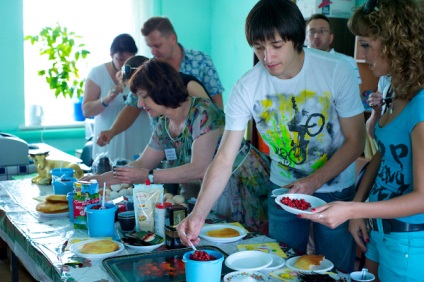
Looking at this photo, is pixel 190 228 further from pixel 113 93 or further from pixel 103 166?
pixel 113 93

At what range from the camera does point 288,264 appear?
5.18ft

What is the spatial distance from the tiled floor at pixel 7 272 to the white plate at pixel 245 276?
6.52ft

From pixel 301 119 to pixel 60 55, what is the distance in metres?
3.78

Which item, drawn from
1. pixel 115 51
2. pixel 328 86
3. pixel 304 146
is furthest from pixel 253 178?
pixel 115 51

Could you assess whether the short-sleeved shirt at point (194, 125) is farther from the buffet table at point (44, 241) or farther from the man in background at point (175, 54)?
the man in background at point (175, 54)

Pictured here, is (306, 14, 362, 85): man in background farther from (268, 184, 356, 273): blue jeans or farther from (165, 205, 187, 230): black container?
(165, 205, 187, 230): black container

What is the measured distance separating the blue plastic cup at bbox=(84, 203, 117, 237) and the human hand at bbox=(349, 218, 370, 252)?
85 centimetres

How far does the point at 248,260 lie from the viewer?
5.33 ft

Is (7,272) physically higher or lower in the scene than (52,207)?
lower

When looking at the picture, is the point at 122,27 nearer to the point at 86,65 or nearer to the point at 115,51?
the point at 86,65

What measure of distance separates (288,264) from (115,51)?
92.7 inches

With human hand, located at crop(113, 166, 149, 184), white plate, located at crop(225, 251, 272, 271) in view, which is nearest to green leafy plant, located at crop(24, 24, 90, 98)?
human hand, located at crop(113, 166, 149, 184)

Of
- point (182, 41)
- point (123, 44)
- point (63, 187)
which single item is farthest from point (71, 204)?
point (182, 41)

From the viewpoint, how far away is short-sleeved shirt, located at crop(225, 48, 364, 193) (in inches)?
74.4
